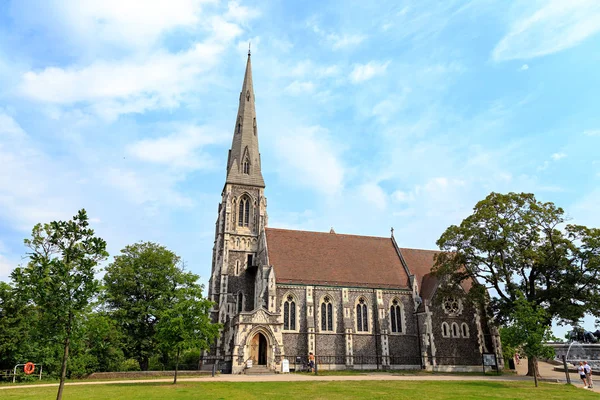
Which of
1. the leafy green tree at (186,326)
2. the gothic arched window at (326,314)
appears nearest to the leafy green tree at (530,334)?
the gothic arched window at (326,314)

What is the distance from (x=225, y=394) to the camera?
50.3ft

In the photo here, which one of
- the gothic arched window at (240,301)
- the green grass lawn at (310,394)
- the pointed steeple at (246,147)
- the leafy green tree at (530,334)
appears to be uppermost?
the pointed steeple at (246,147)

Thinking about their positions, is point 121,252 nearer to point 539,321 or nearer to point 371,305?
point 371,305

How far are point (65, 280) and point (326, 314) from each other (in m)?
25.5

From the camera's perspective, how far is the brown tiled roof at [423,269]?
35.6m

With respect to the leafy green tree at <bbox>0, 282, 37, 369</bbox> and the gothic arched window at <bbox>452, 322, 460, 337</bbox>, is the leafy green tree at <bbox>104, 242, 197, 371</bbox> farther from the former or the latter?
the gothic arched window at <bbox>452, 322, 460, 337</bbox>

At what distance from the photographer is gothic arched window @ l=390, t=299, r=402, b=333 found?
34.7 m

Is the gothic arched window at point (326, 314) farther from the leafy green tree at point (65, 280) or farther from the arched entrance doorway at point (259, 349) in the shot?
the leafy green tree at point (65, 280)

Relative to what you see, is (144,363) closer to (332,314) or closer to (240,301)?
(240,301)

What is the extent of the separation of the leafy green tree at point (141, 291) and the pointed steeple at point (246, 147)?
11.1 meters

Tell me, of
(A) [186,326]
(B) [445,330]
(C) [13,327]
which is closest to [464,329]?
(B) [445,330]

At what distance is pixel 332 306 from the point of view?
34.1 meters

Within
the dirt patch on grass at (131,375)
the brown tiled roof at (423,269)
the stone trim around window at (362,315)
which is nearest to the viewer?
the dirt patch on grass at (131,375)

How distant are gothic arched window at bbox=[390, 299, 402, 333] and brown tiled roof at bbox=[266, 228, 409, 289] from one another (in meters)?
1.64
